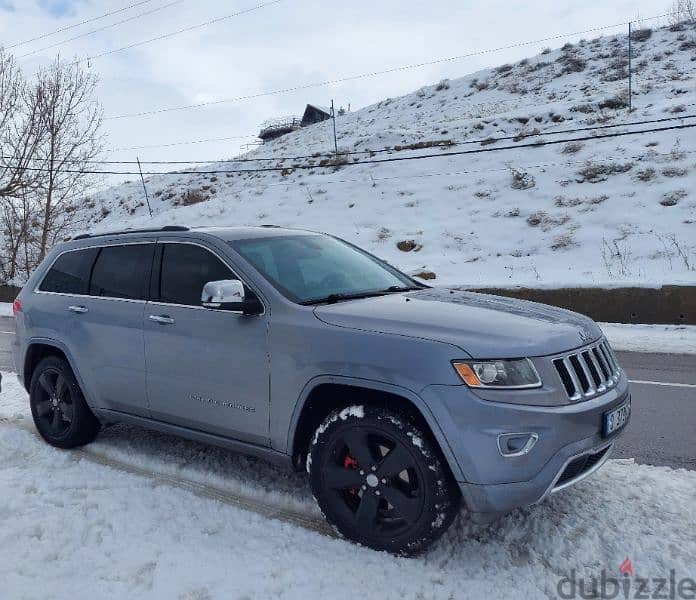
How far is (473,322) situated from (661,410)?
12.1 feet

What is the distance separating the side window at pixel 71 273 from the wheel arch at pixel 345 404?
2335 mm

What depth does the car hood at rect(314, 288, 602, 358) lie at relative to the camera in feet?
9.64

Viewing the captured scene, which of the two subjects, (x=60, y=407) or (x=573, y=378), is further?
(x=60, y=407)

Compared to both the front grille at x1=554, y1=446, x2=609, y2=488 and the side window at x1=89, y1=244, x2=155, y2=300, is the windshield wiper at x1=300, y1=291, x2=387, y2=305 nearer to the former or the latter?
the side window at x1=89, y1=244, x2=155, y2=300

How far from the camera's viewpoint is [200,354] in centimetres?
378

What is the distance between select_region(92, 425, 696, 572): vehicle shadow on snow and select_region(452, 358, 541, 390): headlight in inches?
35.2

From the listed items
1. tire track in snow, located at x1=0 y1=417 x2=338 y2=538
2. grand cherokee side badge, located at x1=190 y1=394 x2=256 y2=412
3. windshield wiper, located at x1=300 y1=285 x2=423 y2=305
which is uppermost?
windshield wiper, located at x1=300 y1=285 x2=423 y2=305

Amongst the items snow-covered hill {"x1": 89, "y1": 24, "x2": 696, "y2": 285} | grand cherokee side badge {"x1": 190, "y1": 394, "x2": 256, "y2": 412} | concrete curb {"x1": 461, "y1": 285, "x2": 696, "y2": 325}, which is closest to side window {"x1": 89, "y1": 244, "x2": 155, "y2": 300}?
grand cherokee side badge {"x1": 190, "y1": 394, "x2": 256, "y2": 412}

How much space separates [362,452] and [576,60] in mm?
40809

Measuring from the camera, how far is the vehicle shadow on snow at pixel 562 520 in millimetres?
2982

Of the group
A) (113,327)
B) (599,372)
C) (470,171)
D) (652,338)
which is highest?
(470,171)

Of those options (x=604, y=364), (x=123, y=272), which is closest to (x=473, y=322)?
(x=604, y=364)

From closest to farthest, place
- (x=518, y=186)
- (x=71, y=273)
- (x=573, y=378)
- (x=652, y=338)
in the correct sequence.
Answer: (x=573, y=378), (x=71, y=273), (x=652, y=338), (x=518, y=186)

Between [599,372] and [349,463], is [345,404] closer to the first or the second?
[349,463]
